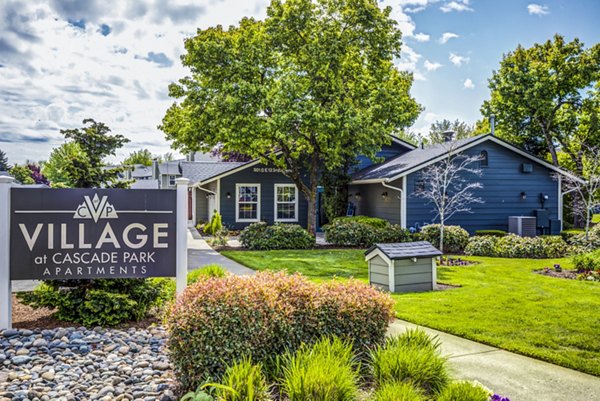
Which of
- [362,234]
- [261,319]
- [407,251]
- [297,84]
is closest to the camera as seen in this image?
[261,319]

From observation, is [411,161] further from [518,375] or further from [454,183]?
[518,375]

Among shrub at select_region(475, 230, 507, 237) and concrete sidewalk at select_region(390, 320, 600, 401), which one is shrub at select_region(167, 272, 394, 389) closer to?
concrete sidewalk at select_region(390, 320, 600, 401)

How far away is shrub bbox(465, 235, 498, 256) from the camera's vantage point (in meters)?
13.3

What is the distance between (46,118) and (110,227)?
10.2 metres

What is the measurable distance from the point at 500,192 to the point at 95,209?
15.9 m

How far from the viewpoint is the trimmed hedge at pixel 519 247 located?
12.9 meters

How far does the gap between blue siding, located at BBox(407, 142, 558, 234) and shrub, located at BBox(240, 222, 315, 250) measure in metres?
4.71

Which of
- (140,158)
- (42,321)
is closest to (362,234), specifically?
(42,321)

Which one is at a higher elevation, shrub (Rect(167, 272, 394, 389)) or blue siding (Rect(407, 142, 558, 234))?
blue siding (Rect(407, 142, 558, 234))

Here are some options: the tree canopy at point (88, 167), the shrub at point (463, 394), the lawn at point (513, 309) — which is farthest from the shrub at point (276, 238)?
the shrub at point (463, 394)

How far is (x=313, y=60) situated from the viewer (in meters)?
15.4

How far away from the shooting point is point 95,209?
16.7 feet

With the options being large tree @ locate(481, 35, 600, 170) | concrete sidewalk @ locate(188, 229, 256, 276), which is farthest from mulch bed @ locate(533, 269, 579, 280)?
large tree @ locate(481, 35, 600, 170)

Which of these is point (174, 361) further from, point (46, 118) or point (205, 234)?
point (205, 234)
